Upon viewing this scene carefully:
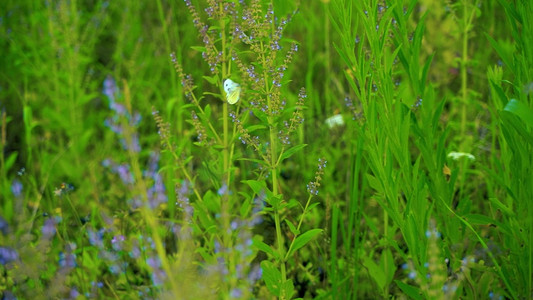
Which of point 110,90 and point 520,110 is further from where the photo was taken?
point 110,90

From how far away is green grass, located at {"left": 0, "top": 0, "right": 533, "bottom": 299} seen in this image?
149cm

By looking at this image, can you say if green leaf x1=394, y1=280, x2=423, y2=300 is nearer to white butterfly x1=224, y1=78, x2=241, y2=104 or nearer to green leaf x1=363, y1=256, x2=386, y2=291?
green leaf x1=363, y1=256, x2=386, y2=291

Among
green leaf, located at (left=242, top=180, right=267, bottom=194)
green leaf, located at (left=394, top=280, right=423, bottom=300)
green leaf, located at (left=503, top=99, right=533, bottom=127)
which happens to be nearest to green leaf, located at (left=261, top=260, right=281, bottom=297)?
green leaf, located at (left=242, top=180, right=267, bottom=194)

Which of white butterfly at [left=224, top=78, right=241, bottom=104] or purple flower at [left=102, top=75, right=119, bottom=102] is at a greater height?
purple flower at [left=102, top=75, right=119, bottom=102]

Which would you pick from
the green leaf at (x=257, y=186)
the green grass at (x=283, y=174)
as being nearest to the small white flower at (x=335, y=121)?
the green grass at (x=283, y=174)

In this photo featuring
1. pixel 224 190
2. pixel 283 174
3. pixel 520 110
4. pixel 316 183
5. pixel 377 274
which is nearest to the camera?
pixel 520 110

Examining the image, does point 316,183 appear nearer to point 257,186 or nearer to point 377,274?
point 257,186

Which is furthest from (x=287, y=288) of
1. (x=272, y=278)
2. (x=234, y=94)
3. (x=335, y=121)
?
(x=335, y=121)

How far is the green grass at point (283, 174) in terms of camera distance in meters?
1.49

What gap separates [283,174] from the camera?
2752 mm

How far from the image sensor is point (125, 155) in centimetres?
303

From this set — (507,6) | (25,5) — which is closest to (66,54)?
(25,5)

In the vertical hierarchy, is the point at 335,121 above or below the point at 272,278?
below

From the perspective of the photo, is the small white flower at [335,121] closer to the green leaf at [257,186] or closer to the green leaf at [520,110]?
the green leaf at [257,186]
